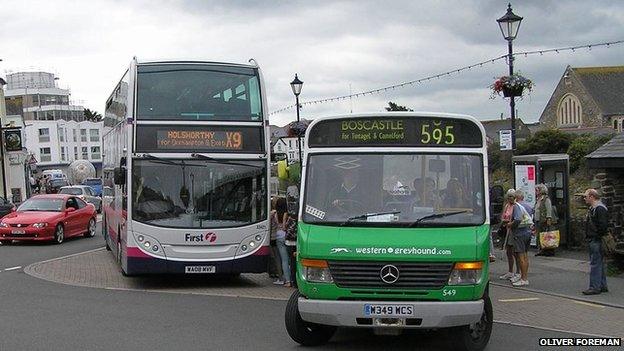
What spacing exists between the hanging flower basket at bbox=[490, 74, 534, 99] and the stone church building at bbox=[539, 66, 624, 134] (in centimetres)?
7464

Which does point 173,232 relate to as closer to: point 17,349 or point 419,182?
point 17,349

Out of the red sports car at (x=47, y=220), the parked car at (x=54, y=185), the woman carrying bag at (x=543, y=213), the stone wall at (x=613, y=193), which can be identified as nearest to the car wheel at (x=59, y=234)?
the red sports car at (x=47, y=220)

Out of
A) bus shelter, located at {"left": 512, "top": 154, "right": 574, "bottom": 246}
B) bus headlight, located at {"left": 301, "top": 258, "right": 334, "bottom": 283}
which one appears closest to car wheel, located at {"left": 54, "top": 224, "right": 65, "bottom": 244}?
bus shelter, located at {"left": 512, "top": 154, "right": 574, "bottom": 246}

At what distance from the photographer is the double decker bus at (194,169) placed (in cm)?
1373

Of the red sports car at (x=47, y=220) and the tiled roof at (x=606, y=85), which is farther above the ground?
the tiled roof at (x=606, y=85)

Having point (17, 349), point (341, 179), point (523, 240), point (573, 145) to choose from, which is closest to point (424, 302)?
point (341, 179)

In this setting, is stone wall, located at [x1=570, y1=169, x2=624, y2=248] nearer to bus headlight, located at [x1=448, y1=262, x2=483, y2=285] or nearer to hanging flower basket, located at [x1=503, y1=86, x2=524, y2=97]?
hanging flower basket, located at [x1=503, y1=86, x2=524, y2=97]

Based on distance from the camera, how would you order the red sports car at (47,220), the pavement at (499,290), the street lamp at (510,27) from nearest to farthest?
the pavement at (499,290), the street lamp at (510,27), the red sports car at (47,220)

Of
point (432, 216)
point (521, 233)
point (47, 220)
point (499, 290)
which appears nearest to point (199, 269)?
point (499, 290)

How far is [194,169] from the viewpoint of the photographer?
13938 mm

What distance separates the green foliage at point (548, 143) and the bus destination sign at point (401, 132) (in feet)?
115

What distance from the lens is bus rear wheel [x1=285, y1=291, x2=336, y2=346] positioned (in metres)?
8.74

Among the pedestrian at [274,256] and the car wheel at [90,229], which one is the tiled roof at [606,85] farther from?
the pedestrian at [274,256]

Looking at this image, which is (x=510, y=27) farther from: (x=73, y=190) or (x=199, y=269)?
(x=73, y=190)
